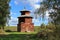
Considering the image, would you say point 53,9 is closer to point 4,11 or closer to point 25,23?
point 4,11

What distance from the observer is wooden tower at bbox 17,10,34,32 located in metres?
73.8

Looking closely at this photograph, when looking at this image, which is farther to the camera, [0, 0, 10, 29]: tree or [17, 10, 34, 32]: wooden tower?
[17, 10, 34, 32]: wooden tower

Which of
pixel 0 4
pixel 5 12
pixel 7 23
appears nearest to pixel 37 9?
pixel 0 4

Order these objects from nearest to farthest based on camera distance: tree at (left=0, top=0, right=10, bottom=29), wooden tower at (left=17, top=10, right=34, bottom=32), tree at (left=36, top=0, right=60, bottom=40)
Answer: tree at (left=36, top=0, right=60, bottom=40) < tree at (left=0, top=0, right=10, bottom=29) < wooden tower at (left=17, top=10, right=34, bottom=32)

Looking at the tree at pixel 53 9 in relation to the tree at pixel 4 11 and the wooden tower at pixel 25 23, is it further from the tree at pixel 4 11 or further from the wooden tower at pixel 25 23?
the wooden tower at pixel 25 23

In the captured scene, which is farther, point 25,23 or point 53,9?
point 25,23

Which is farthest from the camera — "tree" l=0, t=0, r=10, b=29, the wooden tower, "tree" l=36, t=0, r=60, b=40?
the wooden tower

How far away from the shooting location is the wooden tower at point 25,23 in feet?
242

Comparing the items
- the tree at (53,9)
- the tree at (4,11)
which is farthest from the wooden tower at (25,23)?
the tree at (53,9)

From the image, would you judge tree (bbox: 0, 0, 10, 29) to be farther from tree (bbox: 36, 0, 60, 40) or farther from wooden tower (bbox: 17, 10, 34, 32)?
tree (bbox: 36, 0, 60, 40)

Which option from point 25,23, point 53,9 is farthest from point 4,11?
point 53,9

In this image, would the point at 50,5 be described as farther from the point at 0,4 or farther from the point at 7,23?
the point at 7,23

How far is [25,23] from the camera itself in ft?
247

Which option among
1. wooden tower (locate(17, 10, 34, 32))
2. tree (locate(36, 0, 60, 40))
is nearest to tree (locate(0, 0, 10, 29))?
wooden tower (locate(17, 10, 34, 32))
